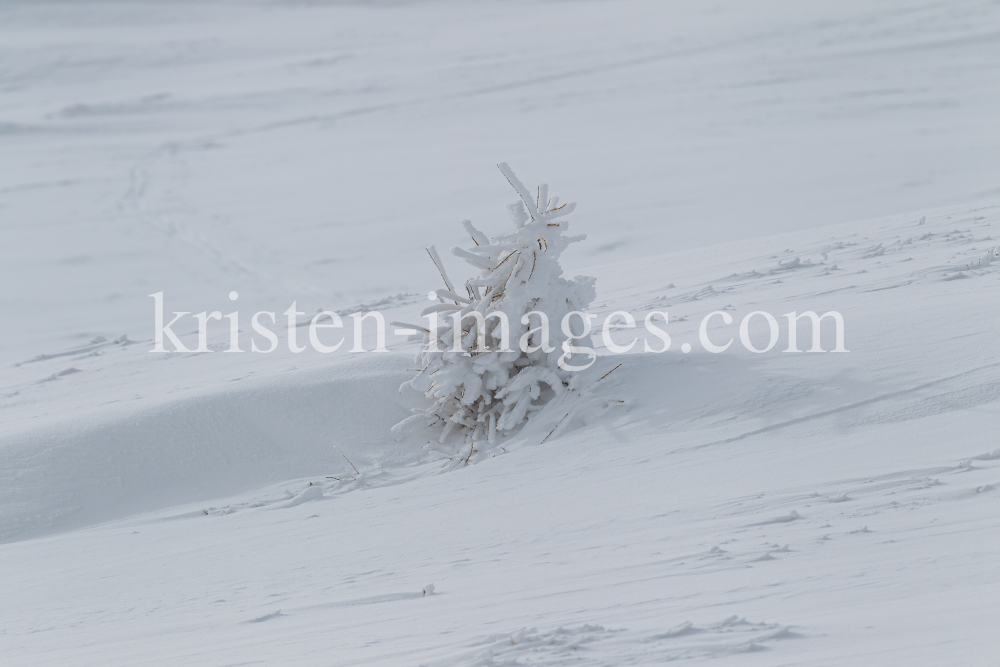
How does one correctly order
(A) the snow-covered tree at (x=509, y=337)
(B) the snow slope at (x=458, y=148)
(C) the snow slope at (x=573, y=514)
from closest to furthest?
(C) the snow slope at (x=573, y=514) < (A) the snow-covered tree at (x=509, y=337) < (B) the snow slope at (x=458, y=148)

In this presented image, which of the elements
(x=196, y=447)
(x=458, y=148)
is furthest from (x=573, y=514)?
(x=458, y=148)

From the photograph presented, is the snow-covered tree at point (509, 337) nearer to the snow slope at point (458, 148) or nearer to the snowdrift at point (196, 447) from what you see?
the snowdrift at point (196, 447)

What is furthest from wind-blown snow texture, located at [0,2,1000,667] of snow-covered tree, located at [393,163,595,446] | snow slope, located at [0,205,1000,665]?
snow-covered tree, located at [393,163,595,446]

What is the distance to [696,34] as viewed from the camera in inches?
713

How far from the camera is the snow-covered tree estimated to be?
3143 mm

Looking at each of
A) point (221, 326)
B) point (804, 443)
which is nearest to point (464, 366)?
point (804, 443)

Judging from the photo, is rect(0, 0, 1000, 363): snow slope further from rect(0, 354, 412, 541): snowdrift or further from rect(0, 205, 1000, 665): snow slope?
rect(0, 205, 1000, 665): snow slope

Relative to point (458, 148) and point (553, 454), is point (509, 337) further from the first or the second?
point (458, 148)

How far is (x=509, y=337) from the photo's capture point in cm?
312

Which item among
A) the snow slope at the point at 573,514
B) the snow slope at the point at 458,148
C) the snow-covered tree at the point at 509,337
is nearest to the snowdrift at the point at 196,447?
the snow slope at the point at 573,514

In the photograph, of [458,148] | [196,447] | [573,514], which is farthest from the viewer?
[458,148]

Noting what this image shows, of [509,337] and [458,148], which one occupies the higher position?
[458,148]

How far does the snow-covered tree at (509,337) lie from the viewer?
10.3 feet

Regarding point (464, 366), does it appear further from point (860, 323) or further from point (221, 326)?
point (221, 326)
